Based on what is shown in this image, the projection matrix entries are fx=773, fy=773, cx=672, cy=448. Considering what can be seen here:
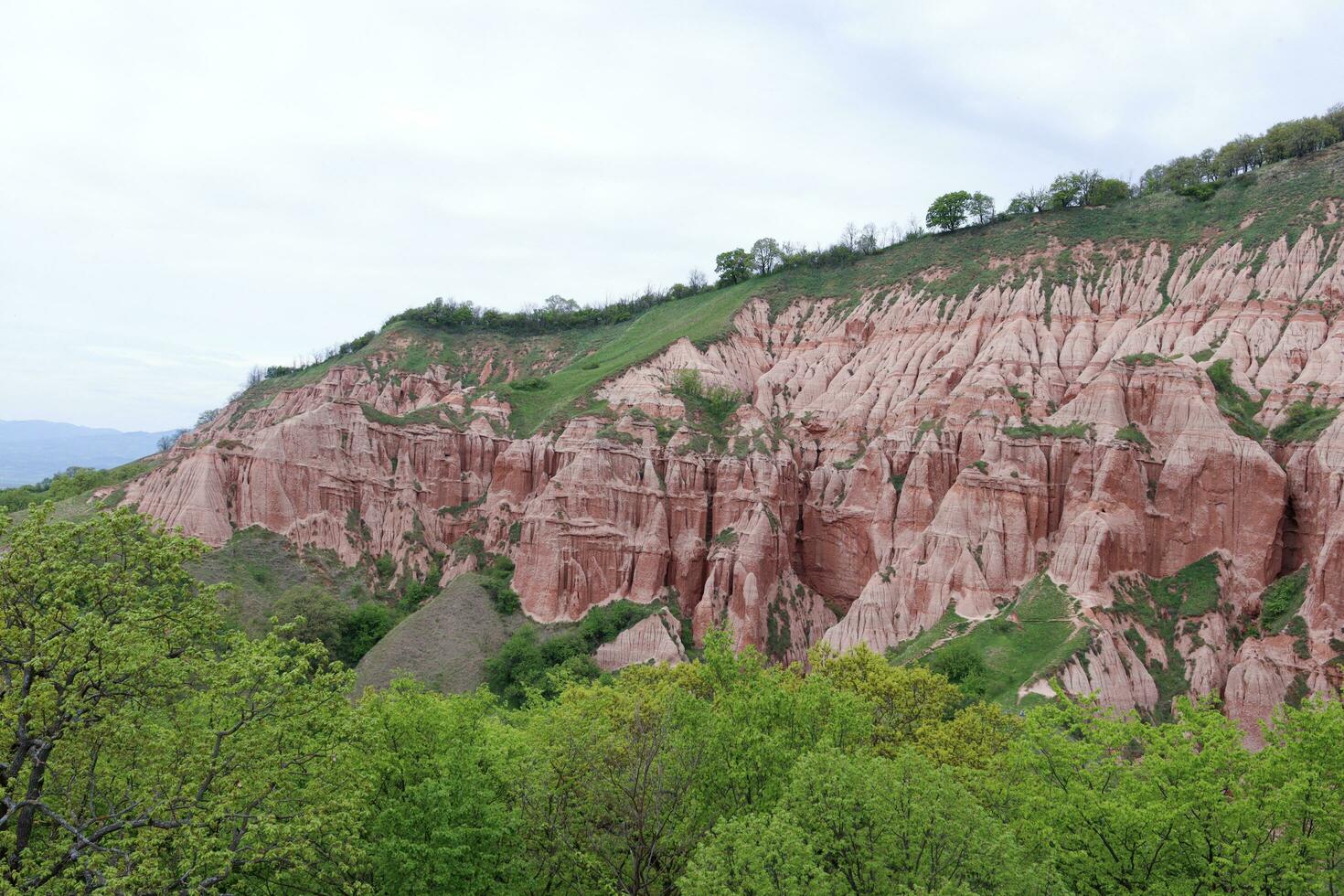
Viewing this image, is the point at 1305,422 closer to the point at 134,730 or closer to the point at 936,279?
the point at 936,279

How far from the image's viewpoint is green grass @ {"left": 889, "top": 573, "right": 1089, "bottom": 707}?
1580 inches

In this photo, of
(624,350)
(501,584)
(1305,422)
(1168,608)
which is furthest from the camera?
(624,350)

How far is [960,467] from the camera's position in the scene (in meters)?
56.7

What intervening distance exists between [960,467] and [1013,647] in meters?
Result: 16.7

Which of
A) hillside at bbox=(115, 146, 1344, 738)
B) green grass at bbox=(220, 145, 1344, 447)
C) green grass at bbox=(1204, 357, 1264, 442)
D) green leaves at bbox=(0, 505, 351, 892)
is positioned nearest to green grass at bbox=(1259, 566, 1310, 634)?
hillside at bbox=(115, 146, 1344, 738)

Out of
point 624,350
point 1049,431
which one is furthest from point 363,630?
point 1049,431

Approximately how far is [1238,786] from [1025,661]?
86.0 feet

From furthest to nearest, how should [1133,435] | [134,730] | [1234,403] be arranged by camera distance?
[1234,403] → [1133,435] → [134,730]

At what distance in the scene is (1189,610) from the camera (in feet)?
148

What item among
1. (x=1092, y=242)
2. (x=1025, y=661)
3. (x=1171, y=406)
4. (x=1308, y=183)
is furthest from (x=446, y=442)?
(x=1308, y=183)

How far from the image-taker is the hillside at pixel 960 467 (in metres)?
45.1

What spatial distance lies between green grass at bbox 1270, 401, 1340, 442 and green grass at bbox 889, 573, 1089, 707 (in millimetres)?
17950

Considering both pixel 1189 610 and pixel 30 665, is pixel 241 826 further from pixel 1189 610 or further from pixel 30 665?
pixel 1189 610

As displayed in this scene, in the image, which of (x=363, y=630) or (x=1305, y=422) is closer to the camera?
(x=1305, y=422)
